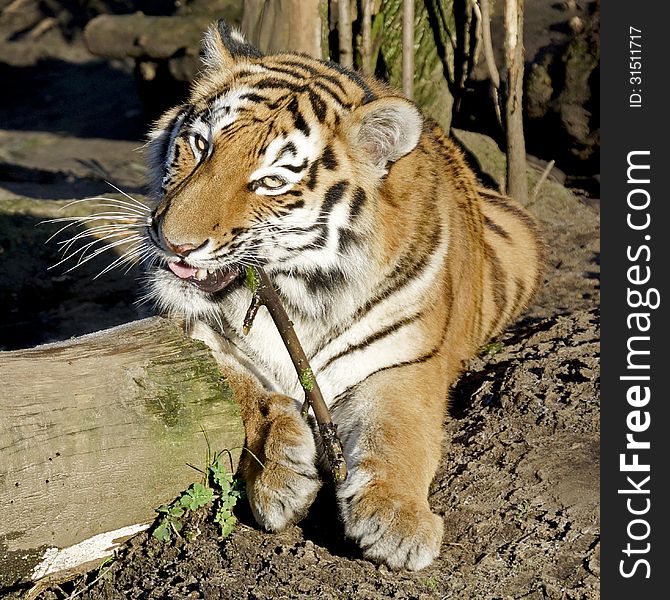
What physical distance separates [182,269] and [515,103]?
11.5 ft

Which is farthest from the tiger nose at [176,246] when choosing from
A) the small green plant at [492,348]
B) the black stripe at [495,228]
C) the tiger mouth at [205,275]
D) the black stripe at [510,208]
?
the black stripe at [510,208]

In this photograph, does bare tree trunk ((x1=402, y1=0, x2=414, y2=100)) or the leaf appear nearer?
the leaf

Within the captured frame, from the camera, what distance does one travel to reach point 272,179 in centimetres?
306

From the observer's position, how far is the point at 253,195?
9.93 ft

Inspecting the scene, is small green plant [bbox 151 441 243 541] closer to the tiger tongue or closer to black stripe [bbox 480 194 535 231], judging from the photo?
the tiger tongue

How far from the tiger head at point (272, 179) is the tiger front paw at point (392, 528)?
0.78 metres

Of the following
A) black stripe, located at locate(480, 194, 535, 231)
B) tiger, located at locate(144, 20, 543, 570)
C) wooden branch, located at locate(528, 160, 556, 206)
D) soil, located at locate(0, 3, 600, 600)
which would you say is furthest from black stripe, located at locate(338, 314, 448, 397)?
wooden branch, located at locate(528, 160, 556, 206)

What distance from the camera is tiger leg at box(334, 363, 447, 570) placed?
287cm

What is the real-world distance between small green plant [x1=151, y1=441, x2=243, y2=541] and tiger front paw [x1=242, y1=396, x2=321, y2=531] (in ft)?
0.23

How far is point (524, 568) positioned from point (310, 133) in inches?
58.8

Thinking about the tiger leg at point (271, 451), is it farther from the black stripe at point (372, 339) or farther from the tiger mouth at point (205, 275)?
the tiger mouth at point (205, 275)

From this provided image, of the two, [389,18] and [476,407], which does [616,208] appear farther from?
[389,18]

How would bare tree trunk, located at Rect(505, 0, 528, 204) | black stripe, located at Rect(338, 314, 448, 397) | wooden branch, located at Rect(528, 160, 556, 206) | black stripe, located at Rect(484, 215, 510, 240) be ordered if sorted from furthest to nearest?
wooden branch, located at Rect(528, 160, 556, 206)
bare tree trunk, located at Rect(505, 0, 528, 204)
black stripe, located at Rect(484, 215, 510, 240)
black stripe, located at Rect(338, 314, 448, 397)

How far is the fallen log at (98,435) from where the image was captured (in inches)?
110
